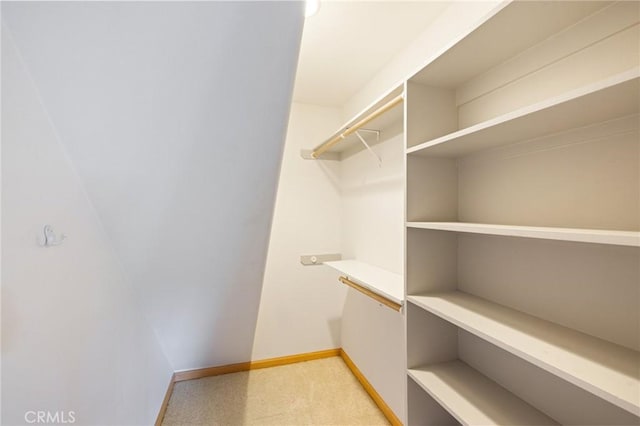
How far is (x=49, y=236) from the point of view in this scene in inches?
32.5

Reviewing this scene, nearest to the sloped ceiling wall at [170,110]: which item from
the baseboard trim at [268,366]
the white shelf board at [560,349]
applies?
the white shelf board at [560,349]

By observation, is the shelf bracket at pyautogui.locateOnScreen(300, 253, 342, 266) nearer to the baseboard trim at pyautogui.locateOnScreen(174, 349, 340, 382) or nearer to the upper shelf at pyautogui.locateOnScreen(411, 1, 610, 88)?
the baseboard trim at pyautogui.locateOnScreen(174, 349, 340, 382)

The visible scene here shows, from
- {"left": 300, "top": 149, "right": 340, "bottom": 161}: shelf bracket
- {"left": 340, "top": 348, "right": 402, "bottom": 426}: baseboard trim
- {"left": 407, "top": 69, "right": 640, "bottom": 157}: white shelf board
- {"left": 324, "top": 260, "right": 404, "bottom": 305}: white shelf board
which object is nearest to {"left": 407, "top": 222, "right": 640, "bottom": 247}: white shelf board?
A: {"left": 407, "top": 69, "right": 640, "bottom": 157}: white shelf board

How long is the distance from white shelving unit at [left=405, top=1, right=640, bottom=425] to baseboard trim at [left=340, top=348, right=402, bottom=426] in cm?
72

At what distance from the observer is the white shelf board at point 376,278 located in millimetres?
1334

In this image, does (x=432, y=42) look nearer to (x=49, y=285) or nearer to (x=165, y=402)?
(x=49, y=285)

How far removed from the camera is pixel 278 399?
6.73 feet

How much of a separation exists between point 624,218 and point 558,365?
41cm

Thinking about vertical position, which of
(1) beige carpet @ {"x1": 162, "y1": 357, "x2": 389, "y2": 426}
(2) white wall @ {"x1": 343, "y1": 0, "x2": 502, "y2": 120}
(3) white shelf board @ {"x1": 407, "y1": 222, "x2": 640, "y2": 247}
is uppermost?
(2) white wall @ {"x1": 343, "y1": 0, "x2": 502, "y2": 120}

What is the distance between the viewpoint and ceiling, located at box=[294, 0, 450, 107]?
4.43 ft

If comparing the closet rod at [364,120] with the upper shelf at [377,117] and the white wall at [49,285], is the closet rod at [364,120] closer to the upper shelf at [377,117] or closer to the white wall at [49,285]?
the upper shelf at [377,117]

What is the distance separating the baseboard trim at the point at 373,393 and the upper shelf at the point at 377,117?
1.78 metres

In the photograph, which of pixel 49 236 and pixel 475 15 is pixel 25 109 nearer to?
pixel 49 236

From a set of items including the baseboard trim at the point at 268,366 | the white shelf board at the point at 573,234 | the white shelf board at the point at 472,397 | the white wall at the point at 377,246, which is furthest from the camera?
the baseboard trim at the point at 268,366
